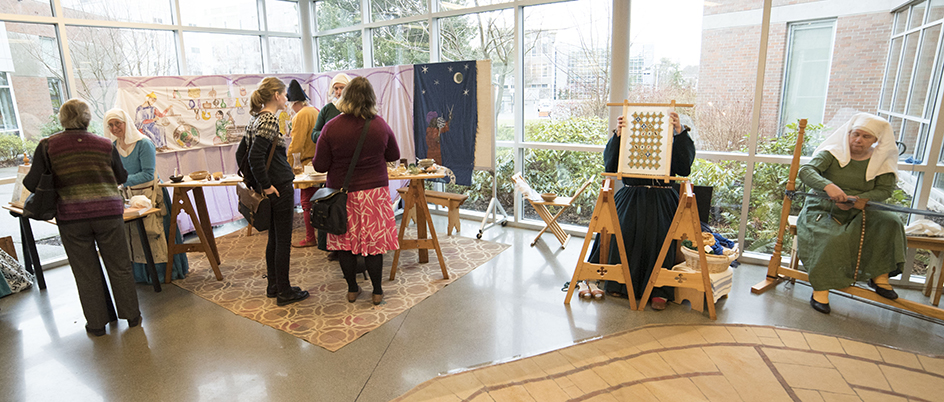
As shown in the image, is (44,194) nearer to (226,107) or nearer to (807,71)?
(226,107)

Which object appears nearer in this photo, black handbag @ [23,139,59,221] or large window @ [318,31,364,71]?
black handbag @ [23,139,59,221]

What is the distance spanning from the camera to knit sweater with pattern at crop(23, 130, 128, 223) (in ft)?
8.84

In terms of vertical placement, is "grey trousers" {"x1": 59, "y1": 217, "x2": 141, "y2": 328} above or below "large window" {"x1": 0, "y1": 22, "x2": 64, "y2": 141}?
below

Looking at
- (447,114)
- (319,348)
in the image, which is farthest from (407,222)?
(447,114)

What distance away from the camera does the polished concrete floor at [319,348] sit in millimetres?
2502

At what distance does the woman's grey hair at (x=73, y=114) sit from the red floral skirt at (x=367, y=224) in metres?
1.54

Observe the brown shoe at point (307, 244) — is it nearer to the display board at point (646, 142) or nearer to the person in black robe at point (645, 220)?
the person in black robe at point (645, 220)

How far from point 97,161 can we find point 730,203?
4693mm

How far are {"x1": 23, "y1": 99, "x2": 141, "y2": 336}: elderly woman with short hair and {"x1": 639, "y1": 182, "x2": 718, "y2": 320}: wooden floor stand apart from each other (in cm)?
336

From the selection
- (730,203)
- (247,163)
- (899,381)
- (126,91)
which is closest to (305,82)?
(126,91)

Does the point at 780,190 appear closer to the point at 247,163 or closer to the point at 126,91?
the point at 247,163

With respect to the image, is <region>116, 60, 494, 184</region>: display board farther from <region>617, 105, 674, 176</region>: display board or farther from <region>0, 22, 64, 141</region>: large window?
<region>617, 105, 674, 176</region>: display board

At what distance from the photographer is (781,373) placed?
2533 mm

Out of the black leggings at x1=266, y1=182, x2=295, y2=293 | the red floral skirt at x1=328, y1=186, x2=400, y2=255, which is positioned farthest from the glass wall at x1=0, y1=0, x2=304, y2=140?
the red floral skirt at x1=328, y1=186, x2=400, y2=255
